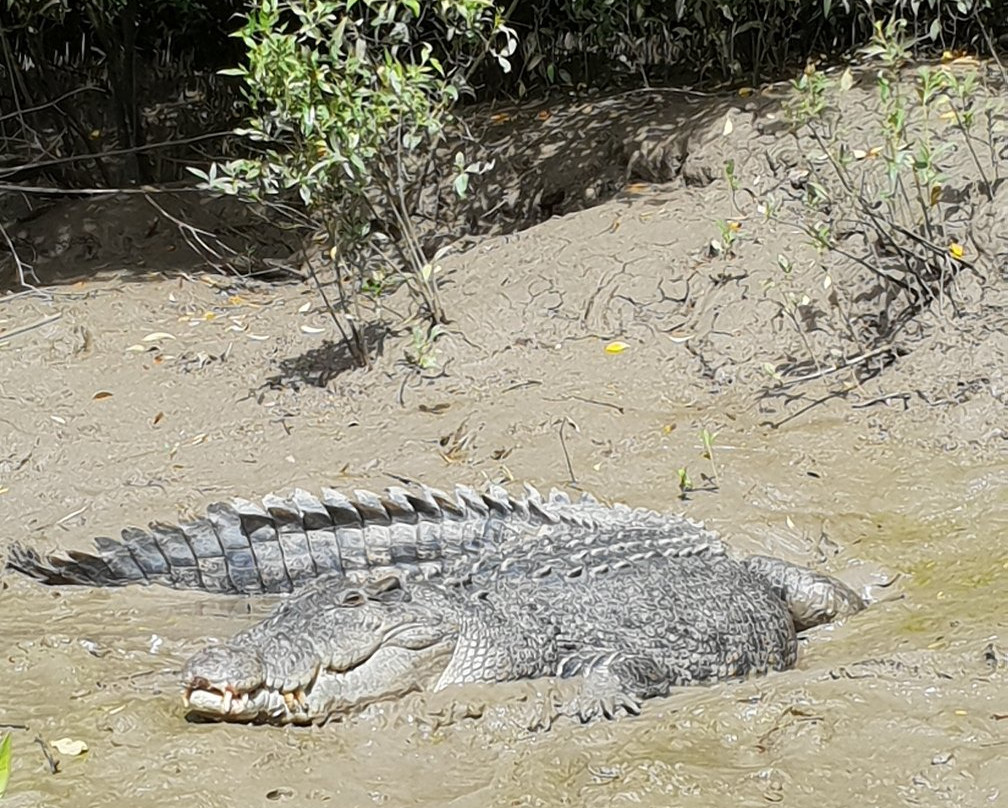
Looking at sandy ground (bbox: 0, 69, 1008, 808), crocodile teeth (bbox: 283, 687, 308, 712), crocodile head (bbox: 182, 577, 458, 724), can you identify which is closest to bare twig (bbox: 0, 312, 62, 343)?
sandy ground (bbox: 0, 69, 1008, 808)

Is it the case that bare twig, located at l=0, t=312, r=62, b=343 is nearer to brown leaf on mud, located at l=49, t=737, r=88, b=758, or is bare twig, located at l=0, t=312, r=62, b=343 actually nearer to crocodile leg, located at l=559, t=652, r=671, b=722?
brown leaf on mud, located at l=49, t=737, r=88, b=758

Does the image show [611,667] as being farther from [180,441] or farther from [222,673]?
[180,441]

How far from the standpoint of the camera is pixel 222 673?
11.9ft

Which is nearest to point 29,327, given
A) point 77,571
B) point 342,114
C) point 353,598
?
point 342,114

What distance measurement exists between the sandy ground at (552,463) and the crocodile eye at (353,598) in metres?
0.39

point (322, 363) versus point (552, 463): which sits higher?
point (322, 363)

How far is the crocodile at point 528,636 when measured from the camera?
3787mm

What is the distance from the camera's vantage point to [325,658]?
152 inches

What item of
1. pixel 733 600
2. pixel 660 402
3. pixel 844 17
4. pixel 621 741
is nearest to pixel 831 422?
pixel 660 402

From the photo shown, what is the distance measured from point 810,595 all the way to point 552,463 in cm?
141

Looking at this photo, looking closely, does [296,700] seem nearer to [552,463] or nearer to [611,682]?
[611,682]

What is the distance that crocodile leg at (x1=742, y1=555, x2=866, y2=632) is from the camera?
15.4 feet

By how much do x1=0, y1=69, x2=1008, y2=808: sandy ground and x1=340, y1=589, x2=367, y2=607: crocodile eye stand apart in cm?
39

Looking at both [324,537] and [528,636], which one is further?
[324,537]
